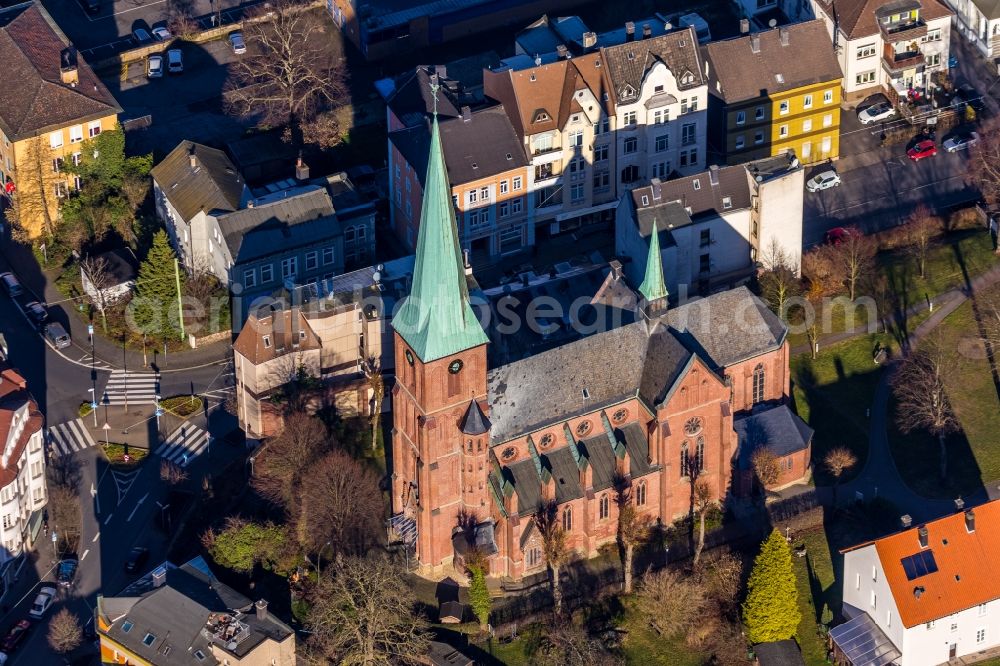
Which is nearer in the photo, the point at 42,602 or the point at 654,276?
the point at 654,276

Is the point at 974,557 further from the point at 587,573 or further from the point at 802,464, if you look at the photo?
the point at 587,573

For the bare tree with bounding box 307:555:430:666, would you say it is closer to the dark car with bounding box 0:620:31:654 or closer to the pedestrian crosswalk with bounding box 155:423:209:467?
the dark car with bounding box 0:620:31:654

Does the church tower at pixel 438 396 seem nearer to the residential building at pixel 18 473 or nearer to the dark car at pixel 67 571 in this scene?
the dark car at pixel 67 571

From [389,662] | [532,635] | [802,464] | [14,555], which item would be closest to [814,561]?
[802,464]

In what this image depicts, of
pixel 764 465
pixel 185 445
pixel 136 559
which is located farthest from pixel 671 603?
pixel 185 445

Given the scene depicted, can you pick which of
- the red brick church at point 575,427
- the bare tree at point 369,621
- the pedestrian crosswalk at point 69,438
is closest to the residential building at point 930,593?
the red brick church at point 575,427

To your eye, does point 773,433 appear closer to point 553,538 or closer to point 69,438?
point 553,538

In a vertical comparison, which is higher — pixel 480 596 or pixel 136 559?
pixel 136 559
